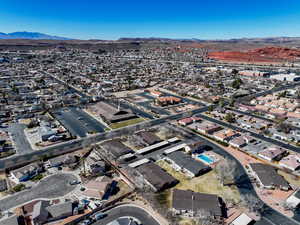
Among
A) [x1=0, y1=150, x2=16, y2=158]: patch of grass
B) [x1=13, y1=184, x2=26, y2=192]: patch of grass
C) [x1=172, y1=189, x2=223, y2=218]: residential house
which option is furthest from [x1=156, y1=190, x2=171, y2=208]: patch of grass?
[x1=0, y1=150, x2=16, y2=158]: patch of grass

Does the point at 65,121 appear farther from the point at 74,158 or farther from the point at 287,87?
the point at 287,87

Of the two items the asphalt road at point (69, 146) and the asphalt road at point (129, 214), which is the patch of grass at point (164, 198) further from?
the asphalt road at point (69, 146)

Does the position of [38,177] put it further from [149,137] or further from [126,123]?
[126,123]

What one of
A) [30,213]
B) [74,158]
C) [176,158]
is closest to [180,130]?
[176,158]

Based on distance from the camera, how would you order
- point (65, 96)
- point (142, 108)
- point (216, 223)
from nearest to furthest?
1. point (216, 223)
2. point (142, 108)
3. point (65, 96)

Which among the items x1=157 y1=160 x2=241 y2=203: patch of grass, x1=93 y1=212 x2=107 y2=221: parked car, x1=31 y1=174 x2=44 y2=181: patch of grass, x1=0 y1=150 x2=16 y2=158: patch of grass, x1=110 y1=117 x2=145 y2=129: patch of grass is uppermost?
x1=110 y1=117 x2=145 y2=129: patch of grass

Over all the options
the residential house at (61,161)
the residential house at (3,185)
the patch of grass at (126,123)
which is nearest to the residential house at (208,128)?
the patch of grass at (126,123)

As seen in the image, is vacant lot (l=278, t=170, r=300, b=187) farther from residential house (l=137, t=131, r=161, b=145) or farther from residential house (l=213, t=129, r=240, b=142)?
residential house (l=137, t=131, r=161, b=145)
